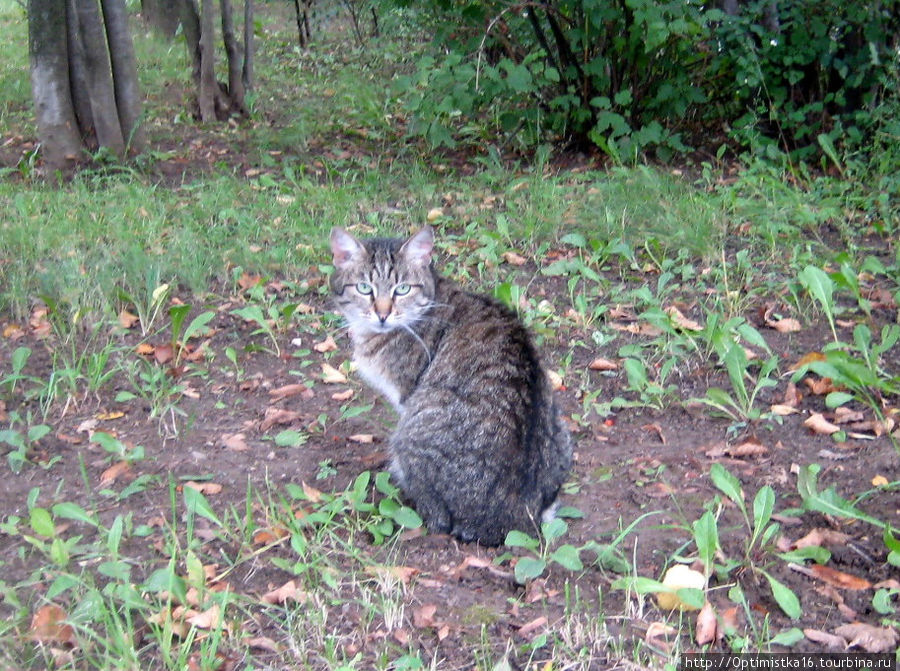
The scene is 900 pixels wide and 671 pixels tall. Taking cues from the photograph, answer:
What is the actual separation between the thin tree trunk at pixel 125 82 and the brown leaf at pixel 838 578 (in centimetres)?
648

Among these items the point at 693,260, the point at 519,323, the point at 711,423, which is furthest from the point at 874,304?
the point at 519,323

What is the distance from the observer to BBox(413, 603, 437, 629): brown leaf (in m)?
2.83

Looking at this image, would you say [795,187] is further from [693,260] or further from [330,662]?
[330,662]

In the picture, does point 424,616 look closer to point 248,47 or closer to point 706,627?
point 706,627

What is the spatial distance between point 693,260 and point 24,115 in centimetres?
661

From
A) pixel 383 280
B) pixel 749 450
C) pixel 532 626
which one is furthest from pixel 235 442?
pixel 749 450

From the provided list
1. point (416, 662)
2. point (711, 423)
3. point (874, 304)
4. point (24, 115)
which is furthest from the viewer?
point (24, 115)

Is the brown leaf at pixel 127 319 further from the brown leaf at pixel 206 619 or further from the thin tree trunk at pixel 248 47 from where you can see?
the thin tree trunk at pixel 248 47

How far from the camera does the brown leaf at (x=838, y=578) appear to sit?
2.90m

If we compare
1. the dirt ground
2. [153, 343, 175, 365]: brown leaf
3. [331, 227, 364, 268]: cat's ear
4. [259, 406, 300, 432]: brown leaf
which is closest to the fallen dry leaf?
the dirt ground

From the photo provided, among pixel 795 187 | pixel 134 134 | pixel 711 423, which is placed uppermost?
pixel 134 134

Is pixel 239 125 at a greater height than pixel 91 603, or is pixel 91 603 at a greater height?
pixel 239 125

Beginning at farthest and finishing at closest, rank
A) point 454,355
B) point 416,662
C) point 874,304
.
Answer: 1. point 874,304
2. point 454,355
3. point 416,662

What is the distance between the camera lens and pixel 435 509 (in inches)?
135
